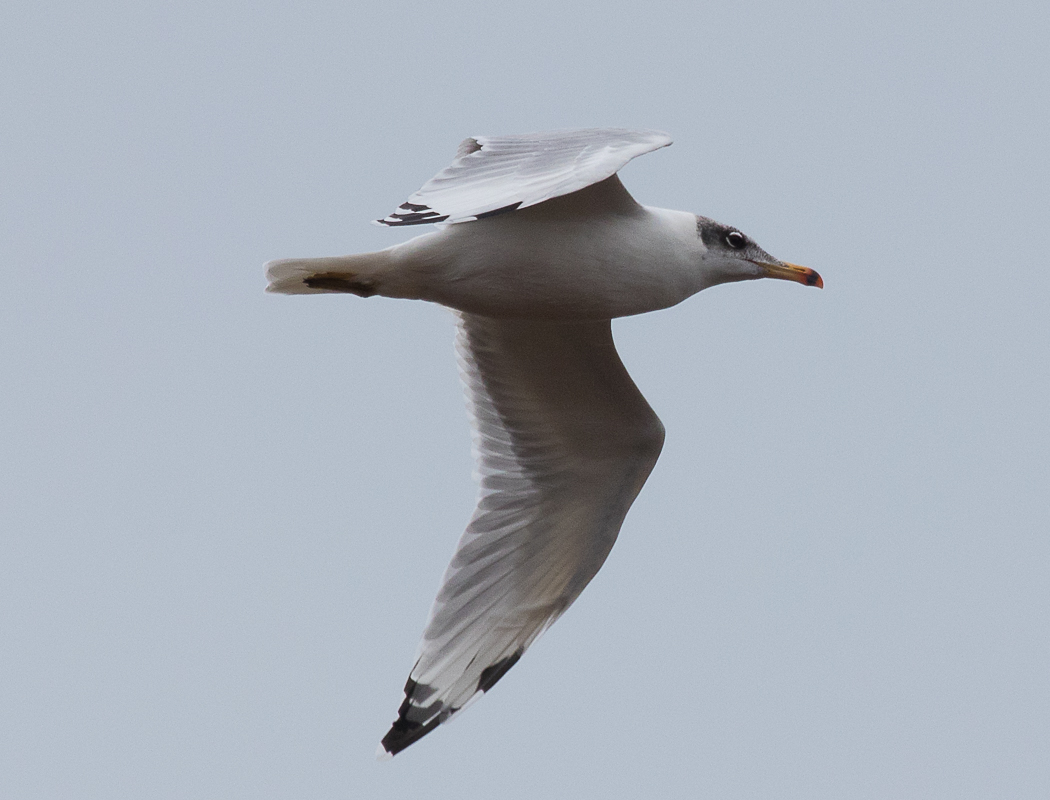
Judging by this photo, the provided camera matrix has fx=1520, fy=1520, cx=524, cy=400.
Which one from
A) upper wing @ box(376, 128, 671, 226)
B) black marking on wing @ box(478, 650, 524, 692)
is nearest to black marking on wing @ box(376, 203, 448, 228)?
upper wing @ box(376, 128, 671, 226)

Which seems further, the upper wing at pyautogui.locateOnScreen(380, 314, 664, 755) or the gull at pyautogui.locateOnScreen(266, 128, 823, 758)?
the upper wing at pyautogui.locateOnScreen(380, 314, 664, 755)

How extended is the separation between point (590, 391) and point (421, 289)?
4.27 ft

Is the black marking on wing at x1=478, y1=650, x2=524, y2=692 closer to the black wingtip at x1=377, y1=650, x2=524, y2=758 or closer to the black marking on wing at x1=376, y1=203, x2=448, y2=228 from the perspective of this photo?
the black wingtip at x1=377, y1=650, x2=524, y2=758

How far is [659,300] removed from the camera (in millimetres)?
6156

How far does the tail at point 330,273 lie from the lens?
6102 mm


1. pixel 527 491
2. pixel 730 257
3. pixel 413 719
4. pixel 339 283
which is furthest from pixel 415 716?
pixel 730 257

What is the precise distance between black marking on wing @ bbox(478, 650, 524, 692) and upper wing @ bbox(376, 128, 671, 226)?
7.81ft

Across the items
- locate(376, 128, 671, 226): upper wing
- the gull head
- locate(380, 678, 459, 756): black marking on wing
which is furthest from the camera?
locate(380, 678, 459, 756): black marking on wing

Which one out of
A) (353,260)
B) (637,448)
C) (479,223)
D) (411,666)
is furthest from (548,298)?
(411,666)

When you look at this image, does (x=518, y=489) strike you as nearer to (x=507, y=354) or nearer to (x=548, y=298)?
(x=507, y=354)

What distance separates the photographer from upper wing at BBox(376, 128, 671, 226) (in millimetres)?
4883

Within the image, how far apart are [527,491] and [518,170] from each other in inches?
91.7

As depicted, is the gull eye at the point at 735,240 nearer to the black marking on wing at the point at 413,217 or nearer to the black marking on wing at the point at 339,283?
the black marking on wing at the point at 339,283

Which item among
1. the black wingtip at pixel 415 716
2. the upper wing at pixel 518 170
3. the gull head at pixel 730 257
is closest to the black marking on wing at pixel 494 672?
the black wingtip at pixel 415 716
